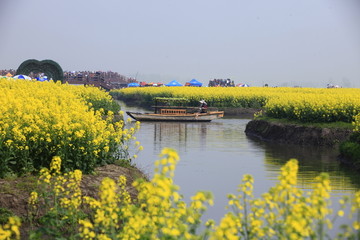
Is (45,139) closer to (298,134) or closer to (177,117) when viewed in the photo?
(298,134)

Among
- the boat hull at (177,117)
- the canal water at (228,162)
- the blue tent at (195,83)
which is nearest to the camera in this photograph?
the canal water at (228,162)

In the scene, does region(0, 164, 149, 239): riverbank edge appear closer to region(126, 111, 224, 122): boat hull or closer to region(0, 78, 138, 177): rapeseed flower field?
region(0, 78, 138, 177): rapeseed flower field

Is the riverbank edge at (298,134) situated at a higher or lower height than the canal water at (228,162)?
higher

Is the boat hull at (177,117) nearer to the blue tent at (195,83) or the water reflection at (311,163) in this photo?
the water reflection at (311,163)

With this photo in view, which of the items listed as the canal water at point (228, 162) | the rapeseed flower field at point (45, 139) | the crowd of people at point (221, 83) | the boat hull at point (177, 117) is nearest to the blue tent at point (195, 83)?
the crowd of people at point (221, 83)

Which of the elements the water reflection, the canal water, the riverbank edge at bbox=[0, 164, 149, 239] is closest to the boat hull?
the canal water

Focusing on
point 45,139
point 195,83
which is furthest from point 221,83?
point 45,139

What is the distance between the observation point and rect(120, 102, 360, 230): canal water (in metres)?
17.0

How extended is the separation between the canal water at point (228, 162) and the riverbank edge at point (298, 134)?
29.1 inches

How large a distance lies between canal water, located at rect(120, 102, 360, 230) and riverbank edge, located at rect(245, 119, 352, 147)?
0.74 m

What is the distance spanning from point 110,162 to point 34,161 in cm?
244

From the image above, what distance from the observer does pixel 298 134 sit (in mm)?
29203

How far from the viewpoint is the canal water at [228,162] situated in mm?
17031

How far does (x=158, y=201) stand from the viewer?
6.30 metres
